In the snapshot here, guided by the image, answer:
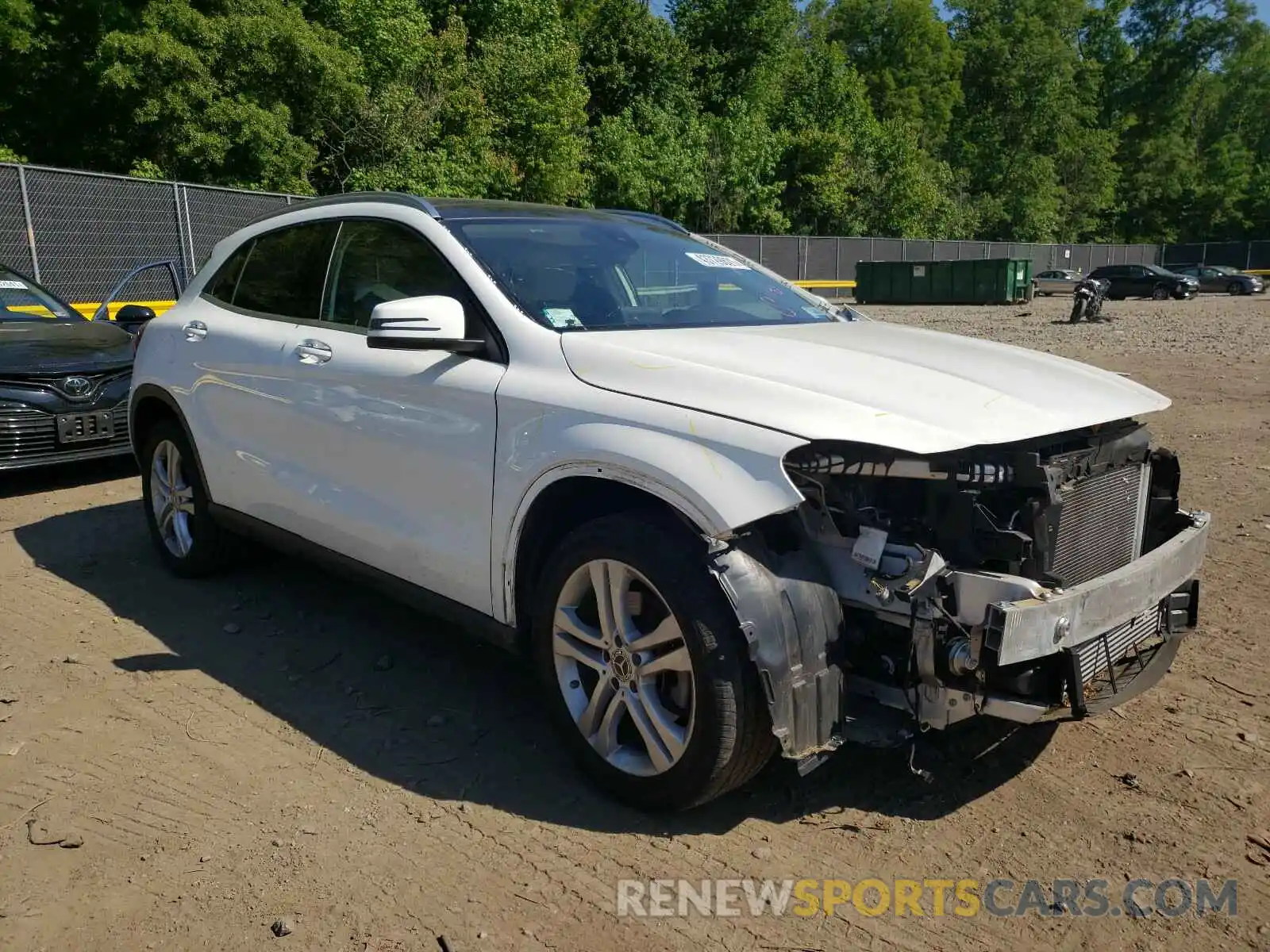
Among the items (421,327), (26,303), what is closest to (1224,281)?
(26,303)

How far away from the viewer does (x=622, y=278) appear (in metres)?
3.78

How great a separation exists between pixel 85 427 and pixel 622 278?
4927 mm

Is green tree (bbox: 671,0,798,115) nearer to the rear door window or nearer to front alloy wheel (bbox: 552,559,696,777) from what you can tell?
the rear door window

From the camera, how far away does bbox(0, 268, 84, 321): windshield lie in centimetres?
794

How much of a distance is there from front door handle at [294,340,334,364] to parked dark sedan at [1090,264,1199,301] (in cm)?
3998

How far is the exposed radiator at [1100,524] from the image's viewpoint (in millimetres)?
2828

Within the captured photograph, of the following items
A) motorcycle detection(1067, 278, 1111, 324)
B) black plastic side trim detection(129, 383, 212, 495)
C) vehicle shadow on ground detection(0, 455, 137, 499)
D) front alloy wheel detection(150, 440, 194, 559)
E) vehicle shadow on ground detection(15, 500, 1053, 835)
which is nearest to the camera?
vehicle shadow on ground detection(15, 500, 1053, 835)

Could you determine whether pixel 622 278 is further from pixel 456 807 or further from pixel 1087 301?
pixel 1087 301

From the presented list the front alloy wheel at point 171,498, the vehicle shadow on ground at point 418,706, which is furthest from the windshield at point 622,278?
the front alloy wheel at point 171,498

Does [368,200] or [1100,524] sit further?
[368,200]

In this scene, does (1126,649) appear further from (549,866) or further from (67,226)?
(67,226)

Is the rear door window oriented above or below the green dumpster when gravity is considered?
above

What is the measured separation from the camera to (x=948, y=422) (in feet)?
8.62

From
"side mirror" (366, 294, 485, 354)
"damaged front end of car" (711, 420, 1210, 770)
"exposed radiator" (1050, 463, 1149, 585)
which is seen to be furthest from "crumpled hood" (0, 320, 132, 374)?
"exposed radiator" (1050, 463, 1149, 585)
